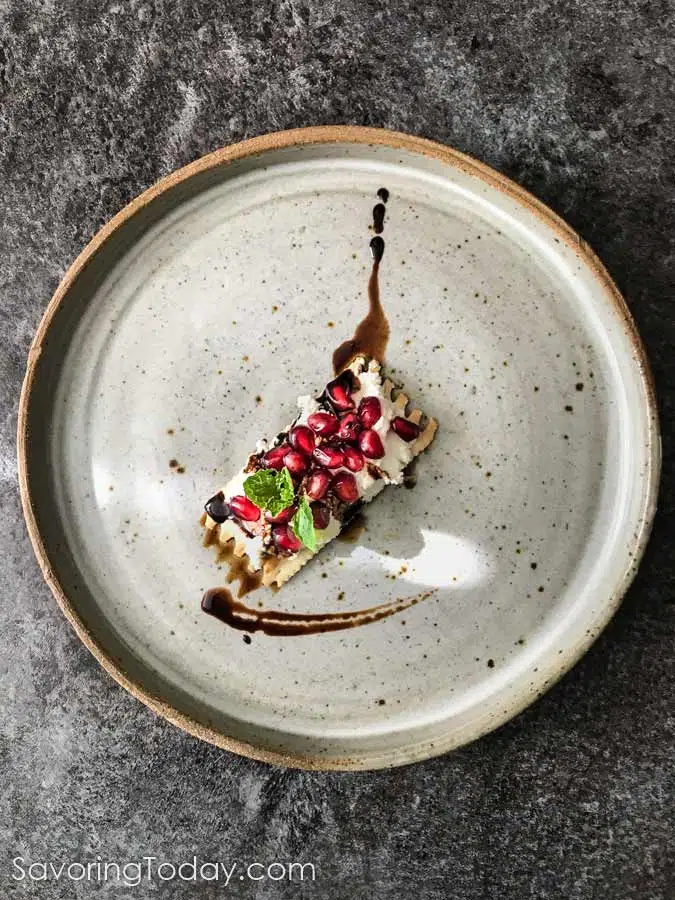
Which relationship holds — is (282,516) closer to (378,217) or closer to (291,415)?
(291,415)

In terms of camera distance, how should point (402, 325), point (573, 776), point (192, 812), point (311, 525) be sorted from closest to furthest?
1. point (311, 525)
2. point (402, 325)
3. point (573, 776)
4. point (192, 812)

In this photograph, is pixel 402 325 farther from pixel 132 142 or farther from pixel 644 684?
pixel 644 684

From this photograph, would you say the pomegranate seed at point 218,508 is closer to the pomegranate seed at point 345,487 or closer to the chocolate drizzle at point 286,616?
the chocolate drizzle at point 286,616

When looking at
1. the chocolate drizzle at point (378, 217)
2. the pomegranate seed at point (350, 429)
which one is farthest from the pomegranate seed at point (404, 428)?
the chocolate drizzle at point (378, 217)

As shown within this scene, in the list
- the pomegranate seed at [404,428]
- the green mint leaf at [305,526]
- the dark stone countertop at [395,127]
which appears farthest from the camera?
the dark stone countertop at [395,127]

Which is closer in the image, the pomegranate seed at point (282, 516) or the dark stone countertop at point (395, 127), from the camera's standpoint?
the pomegranate seed at point (282, 516)

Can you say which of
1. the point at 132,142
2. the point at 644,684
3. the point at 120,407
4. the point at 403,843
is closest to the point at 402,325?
the point at 120,407
